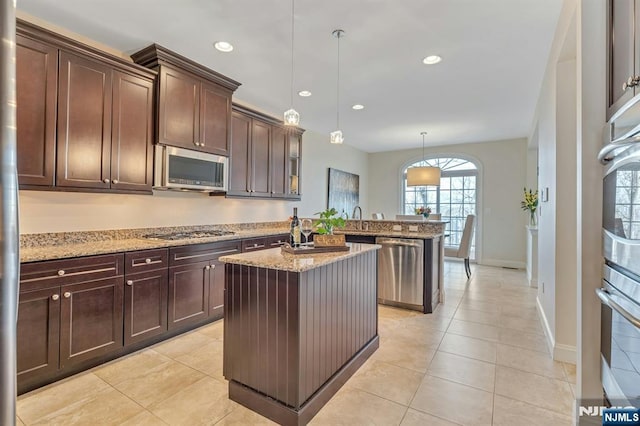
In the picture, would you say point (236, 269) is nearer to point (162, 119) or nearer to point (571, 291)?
point (162, 119)

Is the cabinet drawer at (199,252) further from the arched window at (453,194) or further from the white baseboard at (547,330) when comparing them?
the arched window at (453,194)

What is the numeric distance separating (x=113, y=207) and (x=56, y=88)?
107cm

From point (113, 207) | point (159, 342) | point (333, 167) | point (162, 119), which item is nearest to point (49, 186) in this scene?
point (113, 207)

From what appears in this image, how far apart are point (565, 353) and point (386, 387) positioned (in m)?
1.53

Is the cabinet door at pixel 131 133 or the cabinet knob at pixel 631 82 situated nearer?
the cabinet knob at pixel 631 82

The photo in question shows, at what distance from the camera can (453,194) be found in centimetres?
717

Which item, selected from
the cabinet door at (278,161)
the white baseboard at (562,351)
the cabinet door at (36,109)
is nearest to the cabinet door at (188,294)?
the cabinet door at (36,109)

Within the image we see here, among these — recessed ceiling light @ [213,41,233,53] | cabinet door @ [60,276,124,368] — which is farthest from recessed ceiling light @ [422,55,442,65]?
cabinet door @ [60,276,124,368]

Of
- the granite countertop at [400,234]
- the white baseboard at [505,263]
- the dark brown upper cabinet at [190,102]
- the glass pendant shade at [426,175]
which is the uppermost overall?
the dark brown upper cabinet at [190,102]

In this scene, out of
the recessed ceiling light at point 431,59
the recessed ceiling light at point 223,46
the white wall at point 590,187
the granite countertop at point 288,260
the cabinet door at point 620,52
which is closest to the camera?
the cabinet door at point 620,52

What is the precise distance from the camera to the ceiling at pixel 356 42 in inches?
89.4

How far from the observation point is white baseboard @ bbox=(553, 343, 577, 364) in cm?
236

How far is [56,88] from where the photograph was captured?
2.27m

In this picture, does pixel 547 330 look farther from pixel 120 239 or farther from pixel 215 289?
pixel 120 239
